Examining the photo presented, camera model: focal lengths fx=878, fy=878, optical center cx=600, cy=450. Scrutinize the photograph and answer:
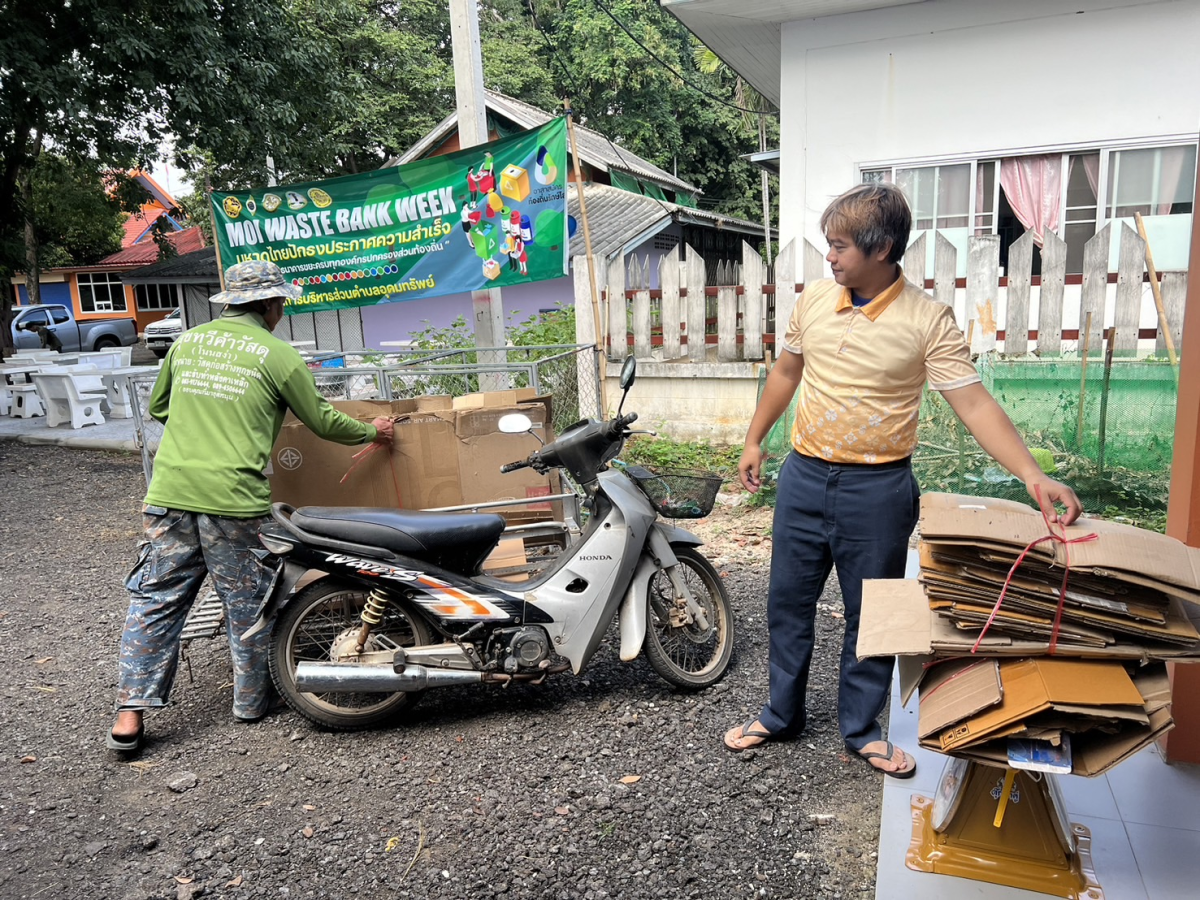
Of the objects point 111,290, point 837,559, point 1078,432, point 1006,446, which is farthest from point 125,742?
point 111,290

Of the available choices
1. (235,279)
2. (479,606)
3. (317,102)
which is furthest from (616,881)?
(317,102)

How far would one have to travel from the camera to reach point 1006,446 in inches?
97.3

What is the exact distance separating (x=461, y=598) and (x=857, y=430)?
1.63 meters

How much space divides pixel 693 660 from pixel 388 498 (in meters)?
1.63

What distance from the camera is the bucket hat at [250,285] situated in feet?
11.7

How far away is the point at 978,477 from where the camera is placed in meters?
5.84

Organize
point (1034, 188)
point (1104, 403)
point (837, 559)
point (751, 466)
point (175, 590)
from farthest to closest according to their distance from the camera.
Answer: point (1034, 188) < point (1104, 403) < point (175, 590) < point (751, 466) < point (837, 559)

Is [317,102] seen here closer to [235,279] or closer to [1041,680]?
[235,279]

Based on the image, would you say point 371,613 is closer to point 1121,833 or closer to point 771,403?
point 771,403

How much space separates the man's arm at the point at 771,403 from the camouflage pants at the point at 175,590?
1973 millimetres

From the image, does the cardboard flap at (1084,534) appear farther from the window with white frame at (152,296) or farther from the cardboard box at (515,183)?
the window with white frame at (152,296)

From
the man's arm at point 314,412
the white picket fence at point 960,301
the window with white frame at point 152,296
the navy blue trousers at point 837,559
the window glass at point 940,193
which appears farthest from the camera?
the window with white frame at point 152,296

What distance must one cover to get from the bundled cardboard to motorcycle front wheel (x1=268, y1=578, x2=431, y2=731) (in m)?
0.72

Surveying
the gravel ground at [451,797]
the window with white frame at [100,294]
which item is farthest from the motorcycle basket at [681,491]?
the window with white frame at [100,294]
